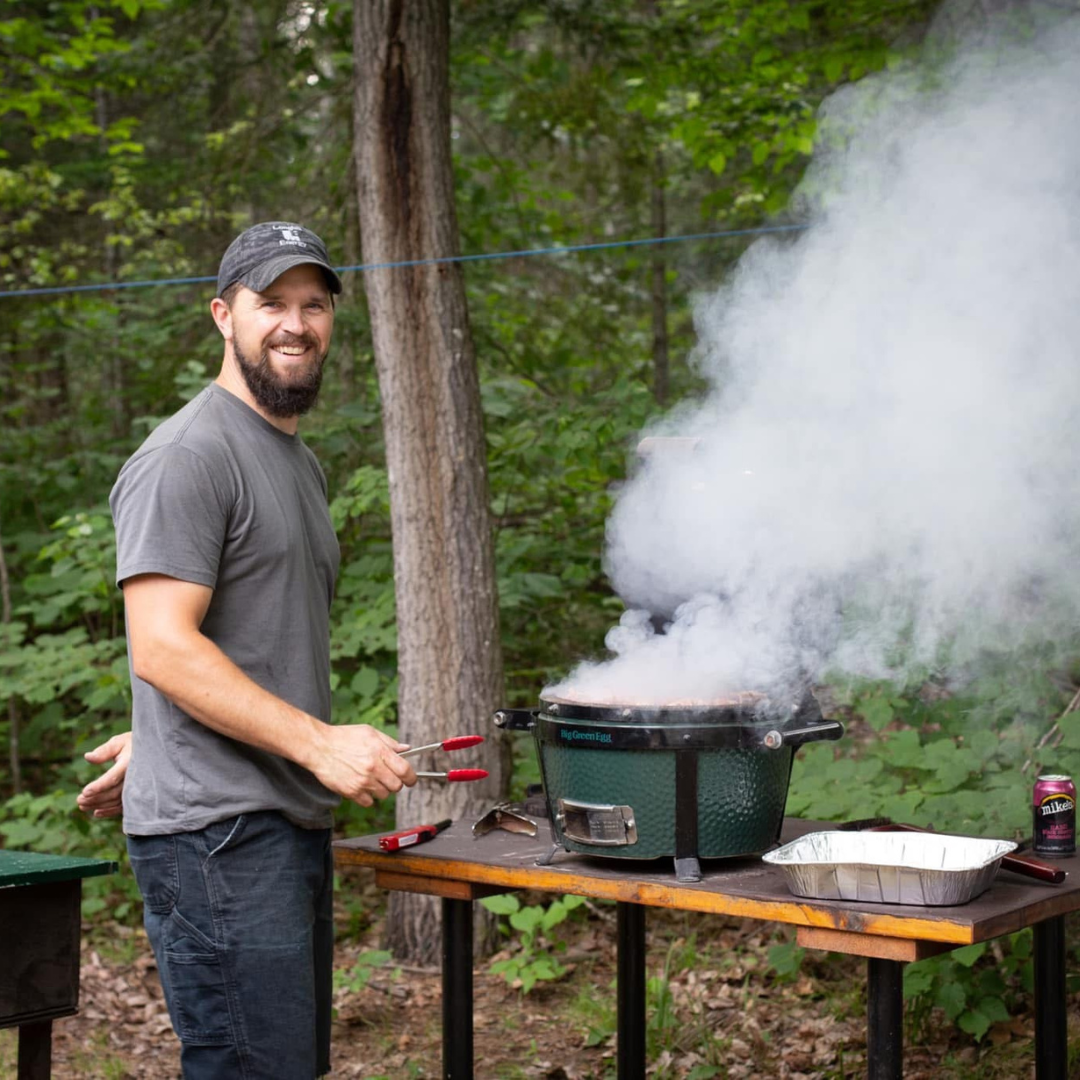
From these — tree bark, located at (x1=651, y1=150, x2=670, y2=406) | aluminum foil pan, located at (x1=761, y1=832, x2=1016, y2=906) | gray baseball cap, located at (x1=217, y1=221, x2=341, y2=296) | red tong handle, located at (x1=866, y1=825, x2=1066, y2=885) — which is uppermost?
tree bark, located at (x1=651, y1=150, x2=670, y2=406)

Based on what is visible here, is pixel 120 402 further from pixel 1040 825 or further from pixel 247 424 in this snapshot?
pixel 1040 825

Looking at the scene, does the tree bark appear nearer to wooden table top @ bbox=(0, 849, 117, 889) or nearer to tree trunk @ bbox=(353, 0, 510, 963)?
tree trunk @ bbox=(353, 0, 510, 963)

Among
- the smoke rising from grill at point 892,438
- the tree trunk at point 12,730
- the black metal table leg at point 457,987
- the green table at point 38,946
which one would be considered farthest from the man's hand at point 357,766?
the tree trunk at point 12,730

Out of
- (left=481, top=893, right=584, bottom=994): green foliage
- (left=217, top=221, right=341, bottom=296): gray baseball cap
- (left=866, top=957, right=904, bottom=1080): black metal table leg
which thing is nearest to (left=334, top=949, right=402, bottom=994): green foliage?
(left=481, top=893, right=584, bottom=994): green foliage

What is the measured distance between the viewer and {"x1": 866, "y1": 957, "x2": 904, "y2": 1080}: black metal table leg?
2.28 meters

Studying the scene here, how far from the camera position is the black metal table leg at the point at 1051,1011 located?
108 inches

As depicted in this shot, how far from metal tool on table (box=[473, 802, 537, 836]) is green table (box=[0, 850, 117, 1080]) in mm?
869

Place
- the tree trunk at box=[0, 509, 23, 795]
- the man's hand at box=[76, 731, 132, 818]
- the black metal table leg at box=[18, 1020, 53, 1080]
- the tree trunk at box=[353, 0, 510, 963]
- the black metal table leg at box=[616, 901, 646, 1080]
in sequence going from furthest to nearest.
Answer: the tree trunk at box=[0, 509, 23, 795] → the tree trunk at box=[353, 0, 510, 963] → the black metal table leg at box=[616, 901, 646, 1080] → the black metal table leg at box=[18, 1020, 53, 1080] → the man's hand at box=[76, 731, 132, 818]

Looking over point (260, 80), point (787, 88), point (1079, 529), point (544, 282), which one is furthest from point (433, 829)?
point (544, 282)

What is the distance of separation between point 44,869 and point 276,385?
3.71ft

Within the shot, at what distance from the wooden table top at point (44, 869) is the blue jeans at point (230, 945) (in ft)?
1.28

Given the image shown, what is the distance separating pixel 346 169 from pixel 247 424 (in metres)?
3.95

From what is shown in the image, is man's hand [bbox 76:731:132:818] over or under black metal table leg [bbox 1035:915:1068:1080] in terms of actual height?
over

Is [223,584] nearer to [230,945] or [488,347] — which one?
[230,945]
